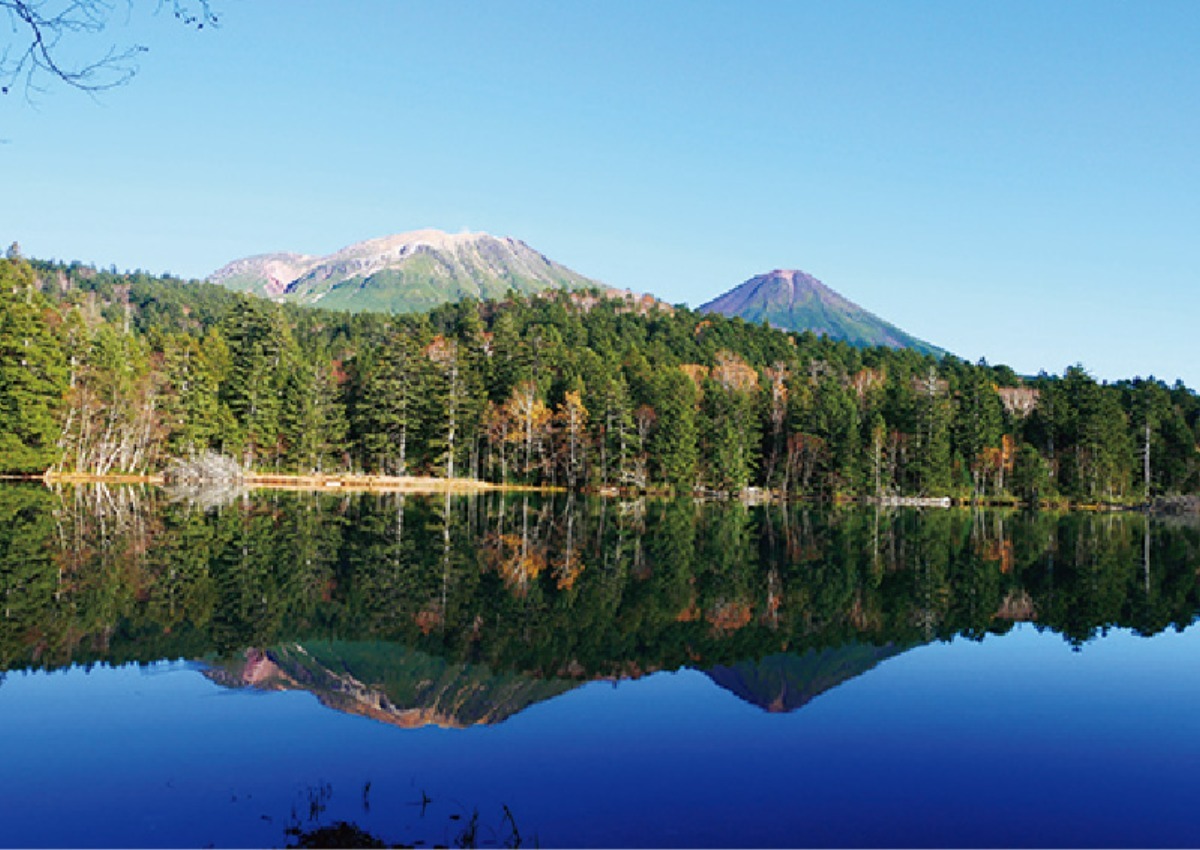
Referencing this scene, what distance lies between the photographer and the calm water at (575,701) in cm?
862

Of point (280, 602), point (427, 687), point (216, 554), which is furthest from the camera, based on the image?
point (216, 554)

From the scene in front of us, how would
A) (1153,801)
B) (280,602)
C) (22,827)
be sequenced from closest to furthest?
1. (22,827)
2. (1153,801)
3. (280,602)

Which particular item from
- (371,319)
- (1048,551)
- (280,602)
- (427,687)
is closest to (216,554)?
(280,602)

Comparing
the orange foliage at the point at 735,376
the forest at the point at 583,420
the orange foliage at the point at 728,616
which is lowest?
the orange foliage at the point at 728,616

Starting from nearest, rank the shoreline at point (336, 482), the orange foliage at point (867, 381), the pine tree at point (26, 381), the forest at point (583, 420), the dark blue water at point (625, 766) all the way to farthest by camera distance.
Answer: the dark blue water at point (625, 766) < the pine tree at point (26, 381) < the shoreline at point (336, 482) < the forest at point (583, 420) < the orange foliage at point (867, 381)

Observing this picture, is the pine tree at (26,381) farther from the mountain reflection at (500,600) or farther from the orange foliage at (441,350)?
the orange foliage at (441,350)

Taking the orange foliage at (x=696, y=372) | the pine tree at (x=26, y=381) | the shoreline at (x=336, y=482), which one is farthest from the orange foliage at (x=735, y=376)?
the pine tree at (x=26, y=381)

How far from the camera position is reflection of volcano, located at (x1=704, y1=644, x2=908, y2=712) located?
13.1m

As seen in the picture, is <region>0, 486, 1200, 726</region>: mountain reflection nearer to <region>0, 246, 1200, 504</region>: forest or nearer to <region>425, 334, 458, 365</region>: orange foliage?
<region>0, 246, 1200, 504</region>: forest

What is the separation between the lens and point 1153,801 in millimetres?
9617

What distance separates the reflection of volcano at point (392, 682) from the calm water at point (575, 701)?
0.20ft

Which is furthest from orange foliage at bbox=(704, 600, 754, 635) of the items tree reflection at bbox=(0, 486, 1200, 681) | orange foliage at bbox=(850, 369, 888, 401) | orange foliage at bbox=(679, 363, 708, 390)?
orange foliage at bbox=(850, 369, 888, 401)

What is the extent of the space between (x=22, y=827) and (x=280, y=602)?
10.4 m

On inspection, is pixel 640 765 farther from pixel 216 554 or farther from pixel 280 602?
pixel 216 554
